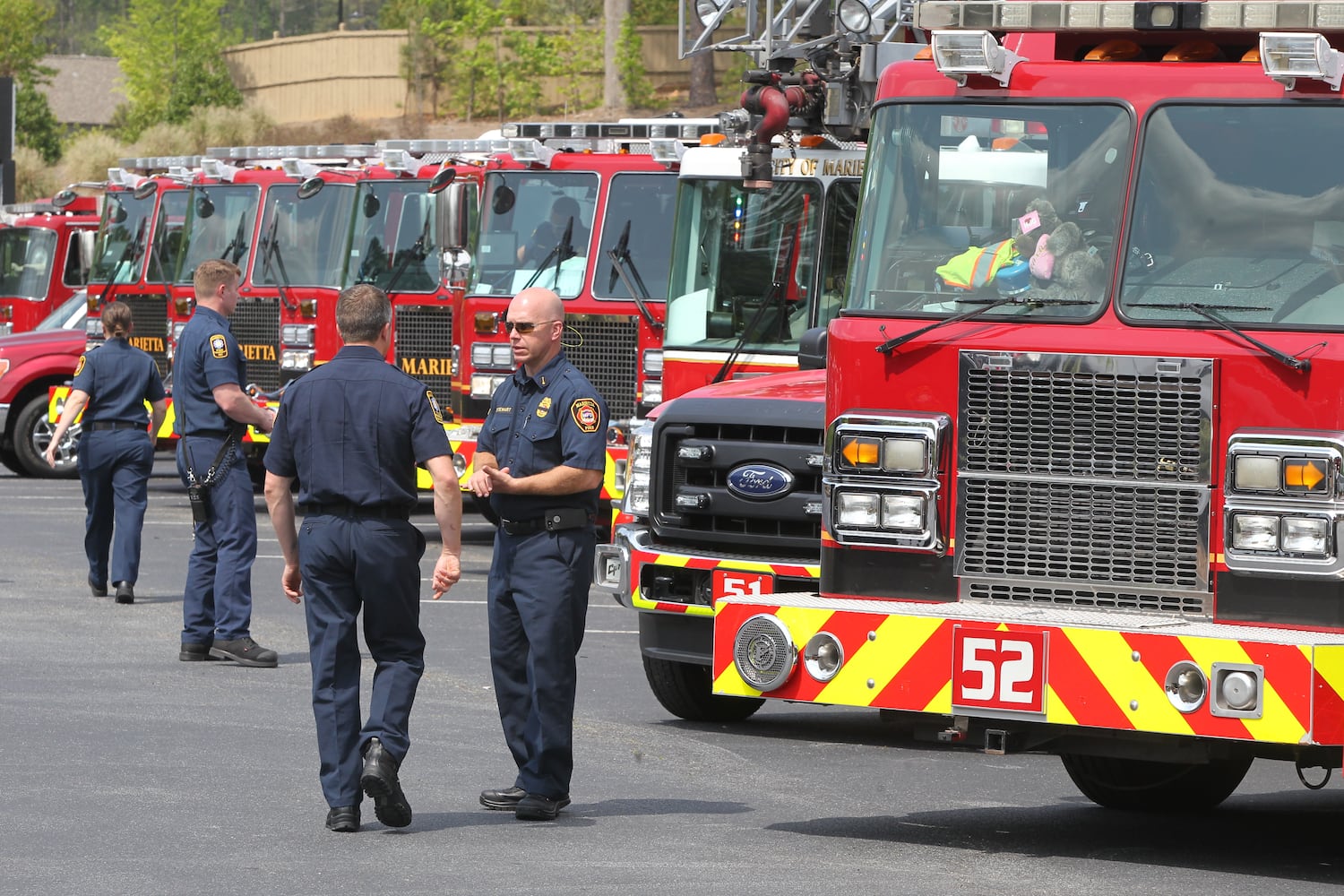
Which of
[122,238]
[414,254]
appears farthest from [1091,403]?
[122,238]

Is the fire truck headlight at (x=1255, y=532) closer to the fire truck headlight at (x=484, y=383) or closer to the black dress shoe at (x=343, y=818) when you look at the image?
the black dress shoe at (x=343, y=818)

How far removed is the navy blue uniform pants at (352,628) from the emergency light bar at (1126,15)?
8.69 feet

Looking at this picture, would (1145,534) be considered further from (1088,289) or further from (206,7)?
(206,7)

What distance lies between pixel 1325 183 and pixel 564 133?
1081 cm

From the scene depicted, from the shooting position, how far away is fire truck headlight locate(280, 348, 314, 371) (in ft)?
69.3

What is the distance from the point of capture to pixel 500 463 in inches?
320

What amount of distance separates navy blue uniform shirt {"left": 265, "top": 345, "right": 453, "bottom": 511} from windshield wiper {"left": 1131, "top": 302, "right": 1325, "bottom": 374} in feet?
8.15

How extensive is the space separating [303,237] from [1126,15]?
14620mm

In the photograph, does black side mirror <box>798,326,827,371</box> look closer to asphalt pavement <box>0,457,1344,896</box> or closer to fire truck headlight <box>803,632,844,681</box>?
asphalt pavement <box>0,457,1344,896</box>

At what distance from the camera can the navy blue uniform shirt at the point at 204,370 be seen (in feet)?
38.6

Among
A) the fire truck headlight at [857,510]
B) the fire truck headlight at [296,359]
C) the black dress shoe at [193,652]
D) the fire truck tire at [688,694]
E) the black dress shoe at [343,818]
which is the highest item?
the fire truck headlight at [857,510]

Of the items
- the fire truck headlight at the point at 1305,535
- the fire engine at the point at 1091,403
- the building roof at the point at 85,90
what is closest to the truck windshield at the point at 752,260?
the fire engine at the point at 1091,403

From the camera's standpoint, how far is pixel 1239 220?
736 cm

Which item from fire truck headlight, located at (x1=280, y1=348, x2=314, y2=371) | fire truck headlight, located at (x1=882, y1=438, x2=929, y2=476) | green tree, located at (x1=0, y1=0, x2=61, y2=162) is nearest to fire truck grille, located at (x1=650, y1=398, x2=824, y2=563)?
fire truck headlight, located at (x1=882, y1=438, x2=929, y2=476)
